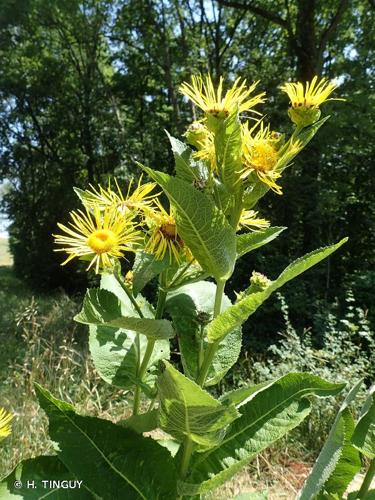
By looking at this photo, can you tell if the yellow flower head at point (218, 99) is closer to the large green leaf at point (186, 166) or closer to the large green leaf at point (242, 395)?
the large green leaf at point (186, 166)

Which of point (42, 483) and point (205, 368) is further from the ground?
point (205, 368)

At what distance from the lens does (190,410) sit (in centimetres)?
70

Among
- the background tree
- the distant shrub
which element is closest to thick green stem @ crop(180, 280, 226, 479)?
the distant shrub

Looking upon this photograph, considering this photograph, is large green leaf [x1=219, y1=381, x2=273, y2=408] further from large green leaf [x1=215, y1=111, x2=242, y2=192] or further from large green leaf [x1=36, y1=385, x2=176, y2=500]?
large green leaf [x1=215, y1=111, x2=242, y2=192]

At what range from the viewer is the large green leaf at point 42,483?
0.81m

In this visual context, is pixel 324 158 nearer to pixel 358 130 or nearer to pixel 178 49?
pixel 358 130

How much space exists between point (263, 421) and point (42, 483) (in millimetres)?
410

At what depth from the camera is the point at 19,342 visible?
20.6 feet

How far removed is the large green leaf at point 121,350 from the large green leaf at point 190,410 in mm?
139

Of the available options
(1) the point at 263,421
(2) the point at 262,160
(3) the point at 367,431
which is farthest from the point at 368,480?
(2) the point at 262,160

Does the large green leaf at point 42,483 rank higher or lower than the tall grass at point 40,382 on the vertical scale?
higher

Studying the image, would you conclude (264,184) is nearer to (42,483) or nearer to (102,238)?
(102,238)

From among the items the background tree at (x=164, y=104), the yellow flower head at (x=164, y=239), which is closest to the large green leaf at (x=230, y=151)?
the yellow flower head at (x=164, y=239)

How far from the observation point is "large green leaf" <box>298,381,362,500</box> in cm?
77
